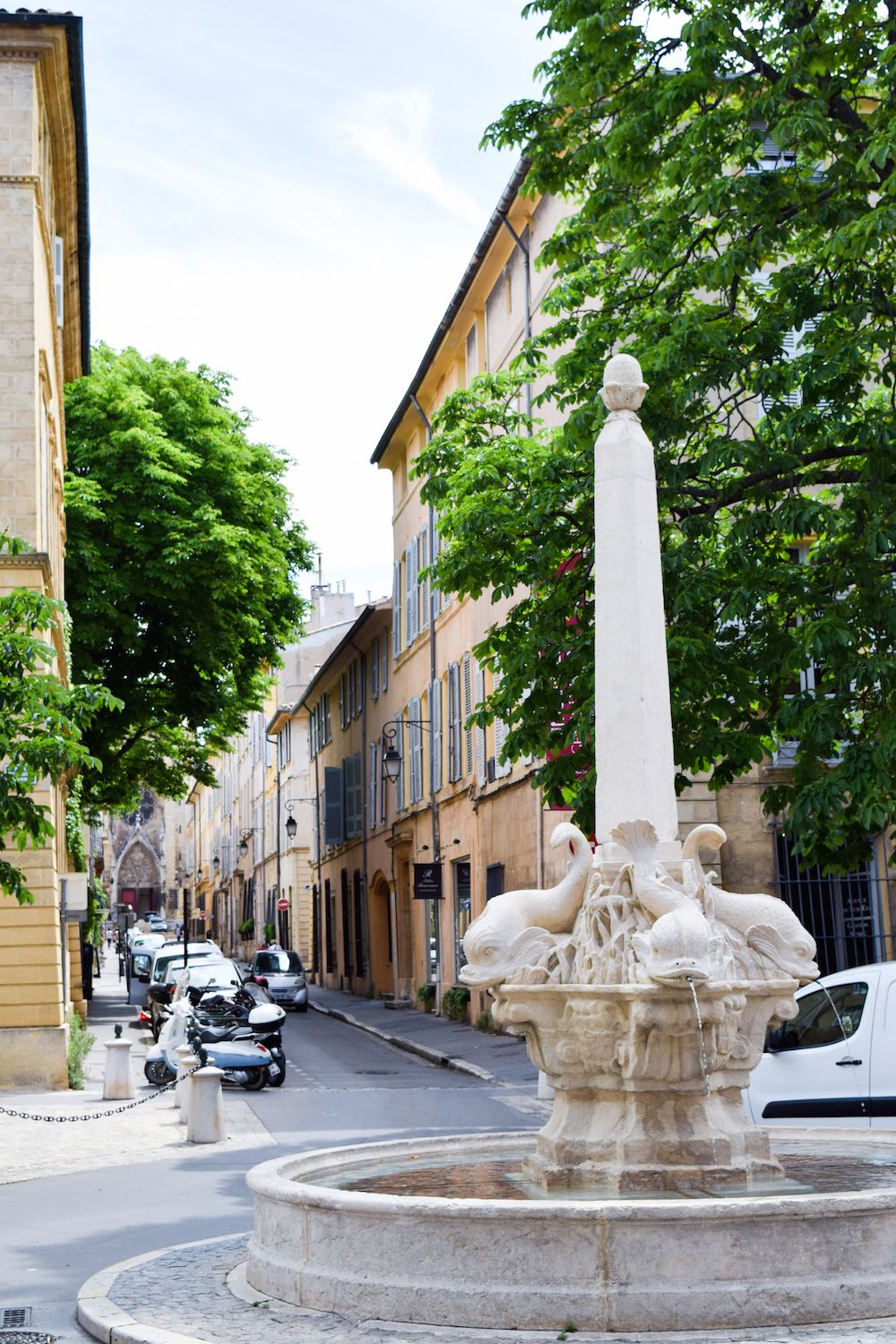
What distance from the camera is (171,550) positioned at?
30531 millimetres

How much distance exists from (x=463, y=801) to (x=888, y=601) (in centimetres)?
2047

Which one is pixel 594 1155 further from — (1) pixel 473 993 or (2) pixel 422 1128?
(1) pixel 473 993

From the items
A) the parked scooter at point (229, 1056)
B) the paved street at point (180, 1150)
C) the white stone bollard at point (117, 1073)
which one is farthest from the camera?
the parked scooter at point (229, 1056)

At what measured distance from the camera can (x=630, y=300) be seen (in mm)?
15188

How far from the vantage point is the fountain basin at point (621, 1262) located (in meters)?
6.50

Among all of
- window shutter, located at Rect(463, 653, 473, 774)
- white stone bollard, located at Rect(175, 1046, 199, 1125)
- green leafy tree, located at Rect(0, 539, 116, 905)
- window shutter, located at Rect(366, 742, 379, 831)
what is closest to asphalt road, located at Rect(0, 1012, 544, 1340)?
white stone bollard, located at Rect(175, 1046, 199, 1125)

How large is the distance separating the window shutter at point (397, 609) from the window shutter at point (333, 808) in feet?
30.8

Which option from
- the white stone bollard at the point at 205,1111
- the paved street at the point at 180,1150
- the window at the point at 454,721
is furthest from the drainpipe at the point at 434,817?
the white stone bollard at the point at 205,1111

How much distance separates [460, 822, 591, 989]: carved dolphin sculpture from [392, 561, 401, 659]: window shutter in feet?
107

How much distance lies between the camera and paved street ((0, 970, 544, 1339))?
9.62 meters

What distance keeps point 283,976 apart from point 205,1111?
78.1 ft

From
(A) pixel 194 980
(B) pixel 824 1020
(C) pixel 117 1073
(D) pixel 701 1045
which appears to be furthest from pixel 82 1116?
(A) pixel 194 980

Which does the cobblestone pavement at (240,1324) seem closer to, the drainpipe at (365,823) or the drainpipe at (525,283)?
the drainpipe at (525,283)

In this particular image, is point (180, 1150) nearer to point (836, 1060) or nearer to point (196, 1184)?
point (196, 1184)
